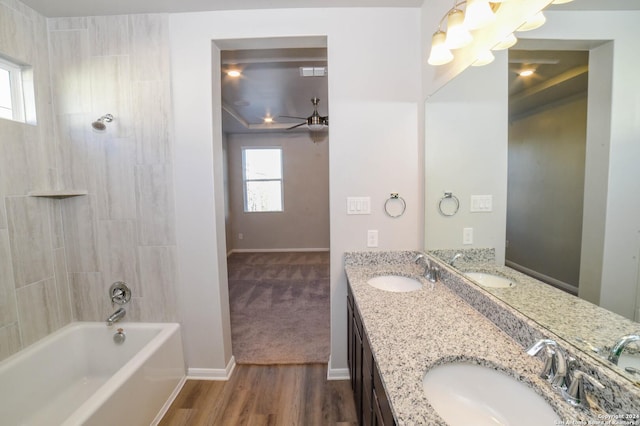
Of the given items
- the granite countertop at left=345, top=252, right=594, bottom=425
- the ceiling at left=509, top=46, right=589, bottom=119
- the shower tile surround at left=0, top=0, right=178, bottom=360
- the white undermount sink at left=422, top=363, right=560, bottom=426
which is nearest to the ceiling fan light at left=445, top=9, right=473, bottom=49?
the ceiling at left=509, top=46, right=589, bottom=119

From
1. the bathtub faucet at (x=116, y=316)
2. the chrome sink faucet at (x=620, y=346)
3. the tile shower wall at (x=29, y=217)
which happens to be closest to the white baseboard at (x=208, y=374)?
the bathtub faucet at (x=116, y=316)

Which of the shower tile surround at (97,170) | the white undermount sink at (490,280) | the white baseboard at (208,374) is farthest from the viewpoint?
the white baseboard at (208,374)

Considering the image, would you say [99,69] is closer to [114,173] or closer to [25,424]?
[114,173]

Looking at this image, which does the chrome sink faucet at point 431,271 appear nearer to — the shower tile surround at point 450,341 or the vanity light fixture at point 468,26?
the shower tile surround at point 450,341

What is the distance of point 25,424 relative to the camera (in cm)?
153

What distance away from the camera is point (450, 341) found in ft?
3.23

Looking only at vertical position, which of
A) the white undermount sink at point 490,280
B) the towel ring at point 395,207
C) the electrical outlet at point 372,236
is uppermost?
the towel ring at point 395,207

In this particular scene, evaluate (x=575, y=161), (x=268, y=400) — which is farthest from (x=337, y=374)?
(x=575, y=161)

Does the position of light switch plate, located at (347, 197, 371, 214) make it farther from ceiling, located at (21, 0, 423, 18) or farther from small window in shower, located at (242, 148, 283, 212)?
small window in shower, located at (242, 148, 283, 212)

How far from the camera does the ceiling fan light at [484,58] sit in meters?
1.19

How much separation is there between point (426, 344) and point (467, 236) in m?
A: 0.79

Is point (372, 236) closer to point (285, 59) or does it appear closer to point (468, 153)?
→ point (468, 153)

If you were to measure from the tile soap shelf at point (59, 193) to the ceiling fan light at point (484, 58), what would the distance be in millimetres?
2671

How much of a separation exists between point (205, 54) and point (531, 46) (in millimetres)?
1947
